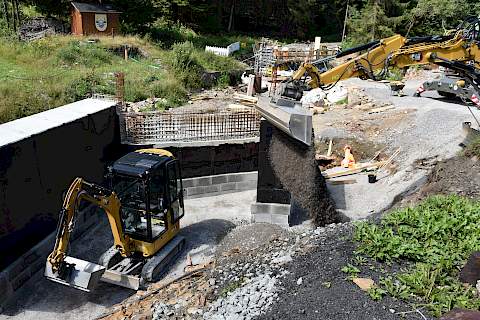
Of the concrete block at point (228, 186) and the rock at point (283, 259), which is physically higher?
the rock at point (283, 259)

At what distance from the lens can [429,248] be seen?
254 inches

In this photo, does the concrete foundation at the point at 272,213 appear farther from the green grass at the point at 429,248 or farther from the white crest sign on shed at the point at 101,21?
the white crest sign on shed at the point at 101,21

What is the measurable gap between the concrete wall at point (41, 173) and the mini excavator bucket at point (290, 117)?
4.26 meters

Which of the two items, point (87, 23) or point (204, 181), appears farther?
point (87, 23)

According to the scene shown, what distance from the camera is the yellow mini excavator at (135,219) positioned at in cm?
784

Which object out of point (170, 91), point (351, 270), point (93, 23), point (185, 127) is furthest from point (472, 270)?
point (93, 23)

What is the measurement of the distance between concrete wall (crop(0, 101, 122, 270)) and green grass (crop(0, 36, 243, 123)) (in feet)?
17.8

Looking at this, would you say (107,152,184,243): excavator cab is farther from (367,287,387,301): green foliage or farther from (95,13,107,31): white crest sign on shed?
(95,13,107,31): white crest sign on shed

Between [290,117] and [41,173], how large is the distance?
5.62m

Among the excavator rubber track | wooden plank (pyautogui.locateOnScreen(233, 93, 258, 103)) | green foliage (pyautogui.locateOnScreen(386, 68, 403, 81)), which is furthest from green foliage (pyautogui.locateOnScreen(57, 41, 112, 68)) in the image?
the excavator rubber track

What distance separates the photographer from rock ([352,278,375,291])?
5828mm

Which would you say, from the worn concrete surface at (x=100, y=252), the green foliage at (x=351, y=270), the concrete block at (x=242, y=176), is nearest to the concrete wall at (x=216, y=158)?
the concrete block at (x=242, y=176)

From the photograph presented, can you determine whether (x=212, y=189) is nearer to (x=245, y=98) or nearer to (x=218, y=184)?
(x=218, y=184)

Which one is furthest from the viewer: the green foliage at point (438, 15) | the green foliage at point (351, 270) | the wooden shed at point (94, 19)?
the green foliage at point (438, 15)
